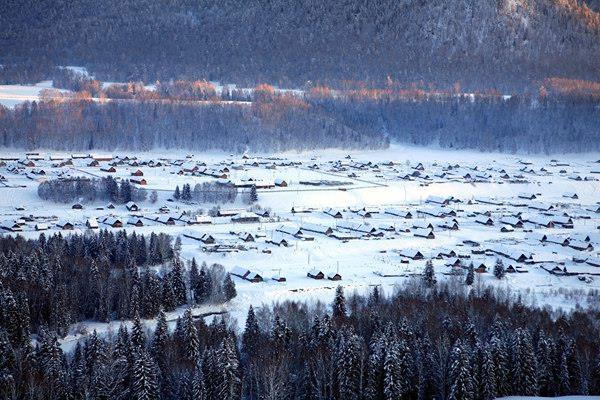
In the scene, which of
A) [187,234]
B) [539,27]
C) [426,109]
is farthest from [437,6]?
[187,234]

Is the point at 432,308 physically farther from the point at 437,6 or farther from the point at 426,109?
the point at 437,6

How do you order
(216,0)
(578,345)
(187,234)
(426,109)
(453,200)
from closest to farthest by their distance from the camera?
(578,345)
(187,234)
(453,200)
(426,109)
(216,0)

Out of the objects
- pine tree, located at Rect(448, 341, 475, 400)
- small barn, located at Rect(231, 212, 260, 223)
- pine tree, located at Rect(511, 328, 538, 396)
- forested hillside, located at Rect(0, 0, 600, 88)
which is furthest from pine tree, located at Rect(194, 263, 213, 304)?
forested hillside, located at Rect(0, 0, 600, 88)

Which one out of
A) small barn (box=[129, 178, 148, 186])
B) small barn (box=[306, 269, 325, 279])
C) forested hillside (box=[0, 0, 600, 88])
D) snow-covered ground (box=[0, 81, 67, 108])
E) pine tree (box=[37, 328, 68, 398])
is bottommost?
small barn (box=[129, 178, 148, 186])

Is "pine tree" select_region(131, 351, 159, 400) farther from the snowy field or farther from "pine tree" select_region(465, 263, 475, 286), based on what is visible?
"pine tree" select_region(465, 263, 475, 286)

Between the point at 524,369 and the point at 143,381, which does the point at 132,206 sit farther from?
the point at 524,369

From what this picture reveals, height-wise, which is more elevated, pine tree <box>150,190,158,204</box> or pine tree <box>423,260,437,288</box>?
pine tree <box>423,260,437,288</box>

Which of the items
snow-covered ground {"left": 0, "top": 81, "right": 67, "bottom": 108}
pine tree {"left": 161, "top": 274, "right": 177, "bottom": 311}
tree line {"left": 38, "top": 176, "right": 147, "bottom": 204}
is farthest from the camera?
snow-covered ground {"left": 0, "top": 81, "right": 67, "bottom": 108}
